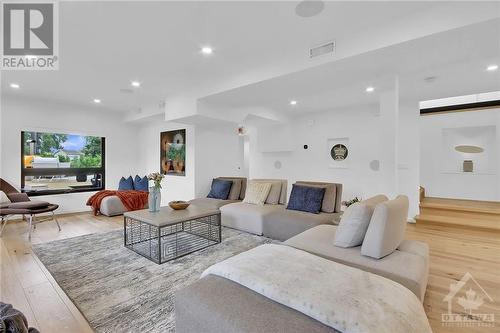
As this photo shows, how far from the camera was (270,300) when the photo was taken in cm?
124

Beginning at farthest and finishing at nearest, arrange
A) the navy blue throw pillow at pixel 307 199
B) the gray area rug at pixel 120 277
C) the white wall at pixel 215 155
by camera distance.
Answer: the white wall at pixel 215 155 → the navy blue throw pillow at pixel 307 199 → the gray area rug at pixel 120 277

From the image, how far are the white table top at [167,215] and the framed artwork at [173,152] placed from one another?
2.42 metres

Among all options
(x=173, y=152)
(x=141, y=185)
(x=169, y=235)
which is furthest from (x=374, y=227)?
(x=141, y=185)

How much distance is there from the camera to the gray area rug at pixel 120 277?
176cm

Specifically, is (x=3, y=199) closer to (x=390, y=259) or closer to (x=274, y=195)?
(x=274, y=195)

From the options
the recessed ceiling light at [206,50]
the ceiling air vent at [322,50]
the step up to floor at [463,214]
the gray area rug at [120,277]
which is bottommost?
the gray area rug at [120,277]

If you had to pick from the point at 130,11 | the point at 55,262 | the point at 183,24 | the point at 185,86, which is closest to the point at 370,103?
the point at 185,86

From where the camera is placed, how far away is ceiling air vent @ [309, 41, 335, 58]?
2584 millimetres

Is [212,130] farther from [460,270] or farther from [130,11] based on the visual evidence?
[460,270]

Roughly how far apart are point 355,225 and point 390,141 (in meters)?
1.69

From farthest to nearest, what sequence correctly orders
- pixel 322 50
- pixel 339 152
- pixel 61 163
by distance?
pixel 61 163 → pixel 339 152 → pixel 322 50

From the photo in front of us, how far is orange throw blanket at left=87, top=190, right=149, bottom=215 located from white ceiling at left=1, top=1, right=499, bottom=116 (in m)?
2.50

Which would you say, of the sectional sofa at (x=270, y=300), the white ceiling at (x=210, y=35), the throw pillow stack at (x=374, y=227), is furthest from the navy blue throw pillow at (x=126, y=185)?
the throw pillow stack at (x=374, y=227)

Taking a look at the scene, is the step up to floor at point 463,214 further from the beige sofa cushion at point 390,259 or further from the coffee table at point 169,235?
the coffee table at point 169,235
